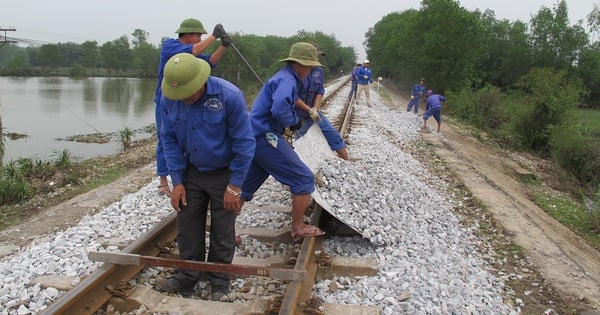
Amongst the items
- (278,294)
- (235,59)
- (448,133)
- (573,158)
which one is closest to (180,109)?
(278,294)

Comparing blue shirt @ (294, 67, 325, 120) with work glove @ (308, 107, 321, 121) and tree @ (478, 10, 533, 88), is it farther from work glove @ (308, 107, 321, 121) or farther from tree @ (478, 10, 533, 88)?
tree @ (478, 10, 533, 88)

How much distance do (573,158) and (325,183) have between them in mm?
9865

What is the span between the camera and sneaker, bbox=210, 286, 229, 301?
11.0 feet

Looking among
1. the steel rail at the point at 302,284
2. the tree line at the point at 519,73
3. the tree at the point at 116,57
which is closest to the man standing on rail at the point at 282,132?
the steel rail at the point at 302,284

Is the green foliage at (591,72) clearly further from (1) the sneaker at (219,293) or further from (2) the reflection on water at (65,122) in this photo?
(1) the sneaker at (219,293)

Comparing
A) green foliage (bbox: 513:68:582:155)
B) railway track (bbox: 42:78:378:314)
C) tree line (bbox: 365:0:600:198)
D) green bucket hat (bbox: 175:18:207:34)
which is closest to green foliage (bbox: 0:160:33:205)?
green bucket hat (bbox: 175:18:207:34)

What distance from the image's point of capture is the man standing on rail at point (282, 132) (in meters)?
3.88

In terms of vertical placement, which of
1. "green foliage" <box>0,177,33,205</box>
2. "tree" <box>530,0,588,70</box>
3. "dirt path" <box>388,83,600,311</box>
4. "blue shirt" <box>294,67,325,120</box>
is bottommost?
"green foliage" <box>0,177,33,205</box>

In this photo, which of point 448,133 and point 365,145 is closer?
point 365,145

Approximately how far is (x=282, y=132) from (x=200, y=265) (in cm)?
142

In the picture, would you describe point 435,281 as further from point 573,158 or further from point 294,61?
point 573,158

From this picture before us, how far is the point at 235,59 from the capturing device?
33.0 m

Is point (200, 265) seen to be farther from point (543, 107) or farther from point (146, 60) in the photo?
point (146, 60)

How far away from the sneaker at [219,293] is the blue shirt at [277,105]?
51.3 inches
